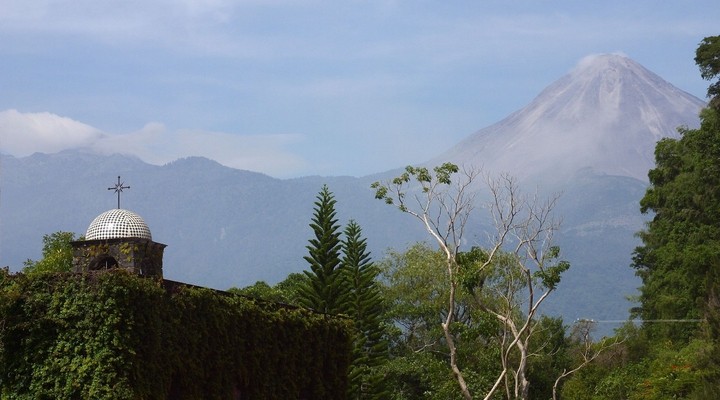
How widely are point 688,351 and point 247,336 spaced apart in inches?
966

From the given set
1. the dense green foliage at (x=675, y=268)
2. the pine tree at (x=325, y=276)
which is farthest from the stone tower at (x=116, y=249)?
the dense green foliage at (x=675, y=268)

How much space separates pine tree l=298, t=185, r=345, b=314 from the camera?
42688 mm

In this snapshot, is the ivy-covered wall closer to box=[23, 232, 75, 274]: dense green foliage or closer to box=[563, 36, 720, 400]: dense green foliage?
box=[23, 232, 75, 274]: dense green foliage

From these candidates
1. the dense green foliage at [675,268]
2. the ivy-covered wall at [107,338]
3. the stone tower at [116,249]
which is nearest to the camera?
the ivy-covered wall at [107,338]

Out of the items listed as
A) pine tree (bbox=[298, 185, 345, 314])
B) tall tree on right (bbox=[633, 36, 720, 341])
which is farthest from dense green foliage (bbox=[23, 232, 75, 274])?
tall tree on right (bbox=[633, 36, 720, 341])

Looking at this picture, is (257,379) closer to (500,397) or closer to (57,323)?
(57,323)

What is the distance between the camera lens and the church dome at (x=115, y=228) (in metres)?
26.3

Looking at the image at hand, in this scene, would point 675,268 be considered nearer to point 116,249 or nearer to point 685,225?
point 685,225

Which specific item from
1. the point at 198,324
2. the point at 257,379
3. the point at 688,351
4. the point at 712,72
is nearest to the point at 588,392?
the point at 688,351

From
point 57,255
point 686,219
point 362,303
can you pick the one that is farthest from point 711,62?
point 57,255

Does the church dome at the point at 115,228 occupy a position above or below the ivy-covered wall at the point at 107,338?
above

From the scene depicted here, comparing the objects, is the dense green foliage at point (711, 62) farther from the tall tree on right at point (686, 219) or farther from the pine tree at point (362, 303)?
the pine tree at point (362, 303)

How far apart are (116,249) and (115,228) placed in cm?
50

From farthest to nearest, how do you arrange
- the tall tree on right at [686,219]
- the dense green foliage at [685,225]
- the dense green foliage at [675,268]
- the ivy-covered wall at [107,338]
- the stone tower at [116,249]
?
the dense green foliage at [685,225] < the tall tree on right at [686,219] < the dense green foliage at [675,268] < the stone tower at [116,249] < the ivy-covered wall at [107,338]
